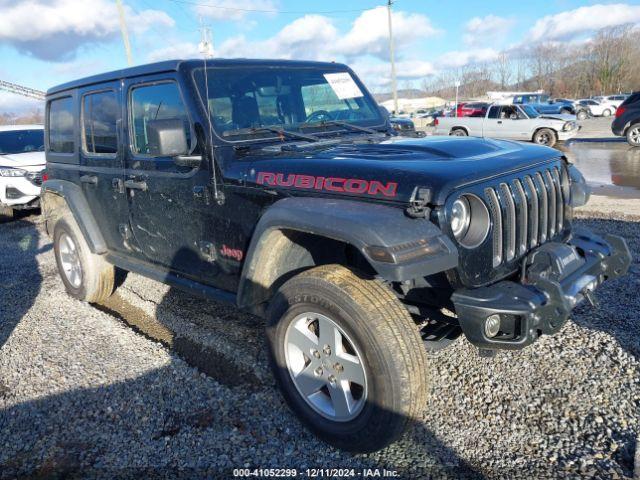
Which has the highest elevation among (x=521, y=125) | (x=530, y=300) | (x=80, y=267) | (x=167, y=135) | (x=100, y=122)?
(x=521, y=125)

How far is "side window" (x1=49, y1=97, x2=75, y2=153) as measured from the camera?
15.8 feet

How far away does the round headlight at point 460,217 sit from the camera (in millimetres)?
2533

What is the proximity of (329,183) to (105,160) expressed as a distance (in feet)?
7.94

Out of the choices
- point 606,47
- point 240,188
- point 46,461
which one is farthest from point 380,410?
point 606,47

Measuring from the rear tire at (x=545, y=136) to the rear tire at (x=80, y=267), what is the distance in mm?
16166

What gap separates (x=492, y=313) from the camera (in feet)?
7.84

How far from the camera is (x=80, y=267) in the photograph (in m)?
4.96

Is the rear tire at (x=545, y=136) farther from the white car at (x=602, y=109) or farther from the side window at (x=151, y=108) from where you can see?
the white car at (x=602, y=109)

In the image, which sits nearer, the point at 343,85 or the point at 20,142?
the point at 343,85

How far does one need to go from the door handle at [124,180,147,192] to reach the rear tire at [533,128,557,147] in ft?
53.9

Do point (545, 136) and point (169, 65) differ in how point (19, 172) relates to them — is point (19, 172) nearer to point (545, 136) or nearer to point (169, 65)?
point (169, 65)

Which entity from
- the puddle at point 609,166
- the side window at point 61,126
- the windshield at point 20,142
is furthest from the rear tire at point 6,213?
the puddle at point 609,166

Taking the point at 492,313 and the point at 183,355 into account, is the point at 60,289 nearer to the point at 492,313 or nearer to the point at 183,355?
the point at 183,355

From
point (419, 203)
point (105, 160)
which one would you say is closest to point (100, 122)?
point (105, 160)
